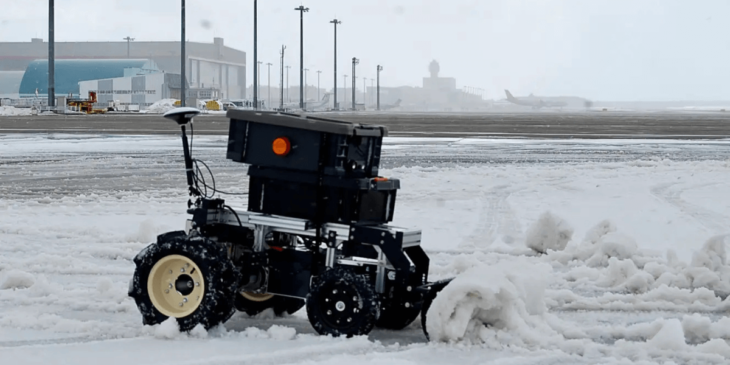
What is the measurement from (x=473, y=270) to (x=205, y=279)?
1.48 meters

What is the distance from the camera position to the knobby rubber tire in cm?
554

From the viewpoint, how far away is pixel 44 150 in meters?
23.8

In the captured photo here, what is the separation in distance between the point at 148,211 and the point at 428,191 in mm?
4031

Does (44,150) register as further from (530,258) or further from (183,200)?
(530,258)

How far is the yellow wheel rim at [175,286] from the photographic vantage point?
18.5 feet

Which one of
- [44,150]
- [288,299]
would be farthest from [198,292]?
[44,150]

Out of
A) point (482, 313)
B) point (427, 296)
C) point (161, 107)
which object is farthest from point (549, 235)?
point (161, 107)

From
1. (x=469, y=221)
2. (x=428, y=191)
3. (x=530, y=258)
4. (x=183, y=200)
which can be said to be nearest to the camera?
(x=530, y=258)

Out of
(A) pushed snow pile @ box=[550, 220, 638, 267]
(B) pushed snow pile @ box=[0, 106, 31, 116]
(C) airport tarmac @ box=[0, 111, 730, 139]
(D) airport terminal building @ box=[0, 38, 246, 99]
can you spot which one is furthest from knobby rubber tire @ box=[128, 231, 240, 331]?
(D) airport terminal building @ box=[0, 38, 246, 99]

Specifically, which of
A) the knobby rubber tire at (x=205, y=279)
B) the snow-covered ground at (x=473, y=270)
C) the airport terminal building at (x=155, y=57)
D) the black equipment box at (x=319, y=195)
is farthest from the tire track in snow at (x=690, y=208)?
the airport terminal building at (x=155, y=57)

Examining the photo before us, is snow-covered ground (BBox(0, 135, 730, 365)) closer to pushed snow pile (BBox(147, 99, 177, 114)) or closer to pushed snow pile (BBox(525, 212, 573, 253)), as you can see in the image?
pushed snow pile (BBox(525, 212, 573, 253))

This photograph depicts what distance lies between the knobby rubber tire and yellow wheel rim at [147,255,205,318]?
0.03 metres

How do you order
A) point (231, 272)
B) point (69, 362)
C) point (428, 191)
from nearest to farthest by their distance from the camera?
point (69, 362) < point (231, 272) < point (428, 191)

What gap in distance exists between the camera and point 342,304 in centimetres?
551
